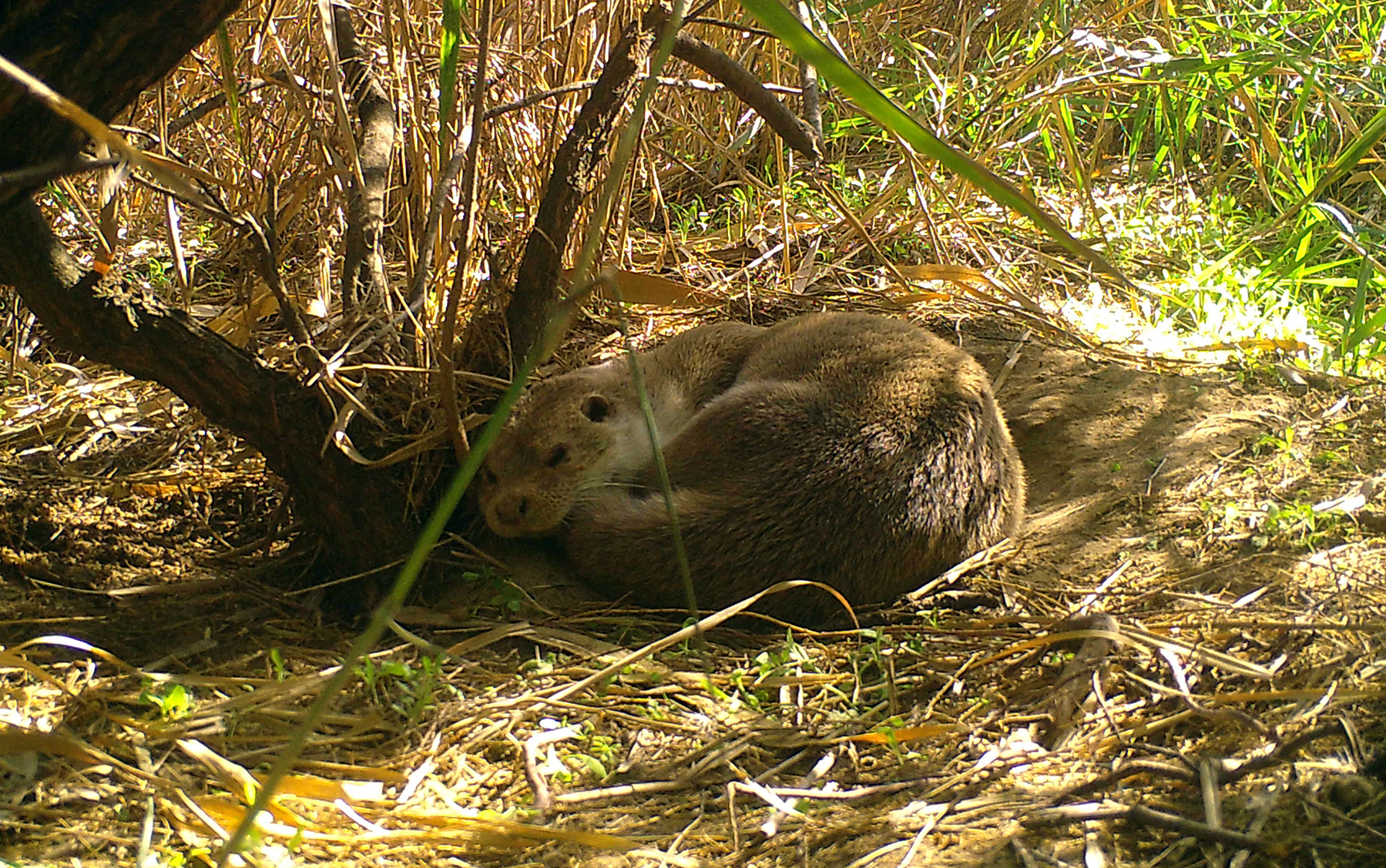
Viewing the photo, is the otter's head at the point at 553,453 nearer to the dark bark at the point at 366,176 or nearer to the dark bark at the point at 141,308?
the dark bark at the point at 141,308

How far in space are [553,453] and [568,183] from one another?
2.78 feet

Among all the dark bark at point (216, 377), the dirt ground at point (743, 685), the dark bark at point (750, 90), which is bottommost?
the dirt ground at point (743, 685)

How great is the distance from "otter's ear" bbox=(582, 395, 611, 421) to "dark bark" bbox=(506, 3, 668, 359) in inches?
17.5

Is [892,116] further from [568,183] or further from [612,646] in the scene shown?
[568,183]

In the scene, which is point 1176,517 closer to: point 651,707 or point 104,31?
point 651,707

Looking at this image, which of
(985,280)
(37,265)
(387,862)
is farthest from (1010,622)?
(37,265)

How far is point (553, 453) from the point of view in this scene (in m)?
3.14

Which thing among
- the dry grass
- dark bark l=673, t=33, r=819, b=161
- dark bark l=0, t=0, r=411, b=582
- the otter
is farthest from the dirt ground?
dark bark l=673, t=33, r=819, b=161

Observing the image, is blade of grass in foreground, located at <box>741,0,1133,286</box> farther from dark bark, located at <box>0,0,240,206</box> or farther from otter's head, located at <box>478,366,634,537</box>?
otter's head, located at <box>478,366,634,537</box>

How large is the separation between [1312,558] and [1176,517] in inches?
20.2

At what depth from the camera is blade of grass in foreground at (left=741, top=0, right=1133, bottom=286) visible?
0.68 meters

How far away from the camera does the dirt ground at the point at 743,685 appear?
154 cm

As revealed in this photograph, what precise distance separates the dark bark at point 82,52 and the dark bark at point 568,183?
3.86 feet

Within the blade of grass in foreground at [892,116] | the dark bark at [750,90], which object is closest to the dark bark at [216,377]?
the dark bark at [750,90]
